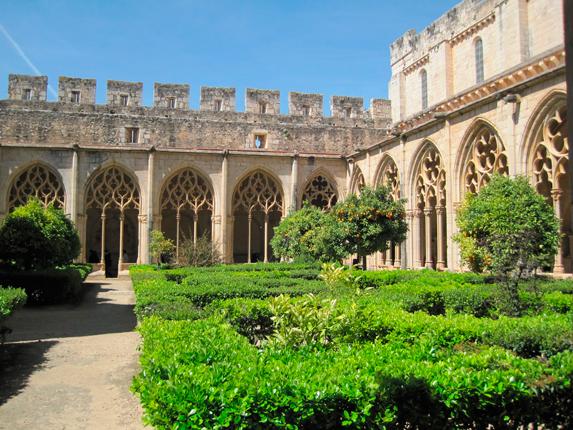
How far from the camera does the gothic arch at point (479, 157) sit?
1324 cm

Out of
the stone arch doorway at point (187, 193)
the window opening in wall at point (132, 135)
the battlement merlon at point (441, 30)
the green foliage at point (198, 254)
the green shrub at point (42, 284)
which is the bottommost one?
the green shrub at point (42, 284)

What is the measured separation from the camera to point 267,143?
904 inches

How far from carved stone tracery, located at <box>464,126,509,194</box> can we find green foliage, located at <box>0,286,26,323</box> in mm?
10775

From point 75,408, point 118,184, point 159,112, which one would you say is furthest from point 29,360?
point 159,112

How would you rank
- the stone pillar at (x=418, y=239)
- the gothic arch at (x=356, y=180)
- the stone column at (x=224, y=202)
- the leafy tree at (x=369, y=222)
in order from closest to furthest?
1. the leafy tree at (x=369, y=222)
2. the stone pillar at (x=418, y=239)
3. the stone column at (x=224, y=202)
4. the gothic arch at (x=356, y=180)

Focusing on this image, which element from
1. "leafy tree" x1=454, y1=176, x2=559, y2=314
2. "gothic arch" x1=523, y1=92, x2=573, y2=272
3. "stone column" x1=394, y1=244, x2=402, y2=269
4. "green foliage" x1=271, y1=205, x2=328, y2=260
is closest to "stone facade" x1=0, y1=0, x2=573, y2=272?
"stone column" x1=394, y1=244, x2=402, y2=269

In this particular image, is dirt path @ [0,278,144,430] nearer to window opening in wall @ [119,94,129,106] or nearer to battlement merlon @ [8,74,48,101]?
window opening in wall @ [119,94,129,106]

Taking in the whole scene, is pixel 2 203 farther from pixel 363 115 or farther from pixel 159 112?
Answer: pixel 363 115

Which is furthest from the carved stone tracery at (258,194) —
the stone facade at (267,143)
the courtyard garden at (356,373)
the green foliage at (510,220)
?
the courtyard garden at (356,373)

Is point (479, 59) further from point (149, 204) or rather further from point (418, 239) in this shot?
point (149, 204)

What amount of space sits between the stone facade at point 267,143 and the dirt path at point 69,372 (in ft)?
32.6

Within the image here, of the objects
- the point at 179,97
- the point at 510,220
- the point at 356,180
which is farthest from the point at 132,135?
the point at 510,220

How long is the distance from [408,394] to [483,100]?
11.8m

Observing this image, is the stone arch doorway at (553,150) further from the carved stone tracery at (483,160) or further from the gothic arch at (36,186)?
the gothic arch at (36,186)
